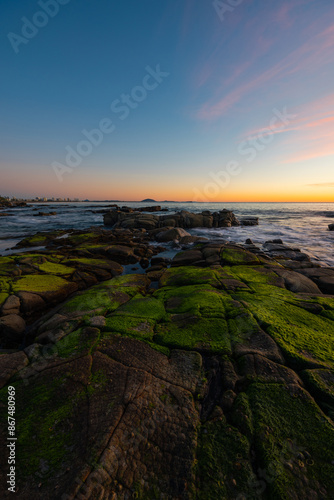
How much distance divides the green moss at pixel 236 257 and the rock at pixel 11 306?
33.0 ft

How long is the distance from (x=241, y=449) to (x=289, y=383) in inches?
57.8

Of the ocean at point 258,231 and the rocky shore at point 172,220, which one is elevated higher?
the rocky shore at point 172,220

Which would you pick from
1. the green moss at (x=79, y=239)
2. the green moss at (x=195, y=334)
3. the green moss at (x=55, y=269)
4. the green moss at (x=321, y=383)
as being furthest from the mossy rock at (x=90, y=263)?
the green moss at (x=321, y=383)

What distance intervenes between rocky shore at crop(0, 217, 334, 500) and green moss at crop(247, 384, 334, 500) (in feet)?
0.04

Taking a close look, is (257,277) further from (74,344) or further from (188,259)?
(74,344)

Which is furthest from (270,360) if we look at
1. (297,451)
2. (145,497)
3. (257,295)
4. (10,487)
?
(10,487)

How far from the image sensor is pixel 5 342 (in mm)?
6195

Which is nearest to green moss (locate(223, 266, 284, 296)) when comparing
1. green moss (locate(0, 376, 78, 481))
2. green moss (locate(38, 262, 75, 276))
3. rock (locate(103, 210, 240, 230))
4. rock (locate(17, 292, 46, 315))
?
green moss (locate(0, 376, 78, 481))

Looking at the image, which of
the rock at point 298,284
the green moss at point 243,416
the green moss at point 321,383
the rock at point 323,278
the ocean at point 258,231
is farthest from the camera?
the ocean at point 258,231

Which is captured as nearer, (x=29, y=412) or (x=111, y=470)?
(x=111, y=470)

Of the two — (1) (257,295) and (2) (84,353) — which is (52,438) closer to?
(2) (84,353)

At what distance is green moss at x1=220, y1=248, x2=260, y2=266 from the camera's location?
12062 millimetres

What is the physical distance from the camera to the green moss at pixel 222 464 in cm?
225

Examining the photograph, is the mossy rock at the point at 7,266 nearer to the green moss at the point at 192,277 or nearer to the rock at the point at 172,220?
the green moss at the point at 192,277
